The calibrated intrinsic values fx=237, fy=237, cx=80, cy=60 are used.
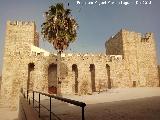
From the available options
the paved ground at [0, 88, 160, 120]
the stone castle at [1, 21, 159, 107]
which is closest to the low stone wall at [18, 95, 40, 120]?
the paved ground at [0, 88, 160, 120]

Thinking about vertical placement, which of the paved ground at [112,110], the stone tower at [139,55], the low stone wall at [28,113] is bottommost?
the paved ground at [112,110]

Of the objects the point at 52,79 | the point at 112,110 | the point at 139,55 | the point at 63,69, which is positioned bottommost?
the point at 112,110

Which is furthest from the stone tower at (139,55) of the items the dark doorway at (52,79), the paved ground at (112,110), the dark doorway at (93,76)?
the paved ground at (112,110)

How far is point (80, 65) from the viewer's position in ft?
110

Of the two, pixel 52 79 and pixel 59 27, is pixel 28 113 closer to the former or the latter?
pixel 59 27

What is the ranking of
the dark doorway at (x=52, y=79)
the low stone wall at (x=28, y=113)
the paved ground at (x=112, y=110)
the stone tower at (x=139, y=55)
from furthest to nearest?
the stone tower at (x=139, y=55) < the dark doorway at (x=52, y=79) < the paved ground at (x=112, y=110) < the low stone wall at (x=28, y=113)

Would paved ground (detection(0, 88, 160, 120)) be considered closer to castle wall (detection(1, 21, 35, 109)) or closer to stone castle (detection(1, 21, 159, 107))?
castle wall (detection(1, 21, 35, 109))

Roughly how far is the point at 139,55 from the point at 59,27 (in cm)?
1759

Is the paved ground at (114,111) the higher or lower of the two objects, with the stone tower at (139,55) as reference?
lower

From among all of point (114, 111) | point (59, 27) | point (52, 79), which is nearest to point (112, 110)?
point (114, 111)

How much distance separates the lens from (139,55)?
3738 centimetres

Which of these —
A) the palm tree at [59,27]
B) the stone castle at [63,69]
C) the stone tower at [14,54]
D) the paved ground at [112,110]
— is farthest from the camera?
the stone castle at [63,69]

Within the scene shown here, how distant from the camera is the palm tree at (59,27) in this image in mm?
A: 24141

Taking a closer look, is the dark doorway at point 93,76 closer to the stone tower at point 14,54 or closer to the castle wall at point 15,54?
the stone tower at point 14,54
